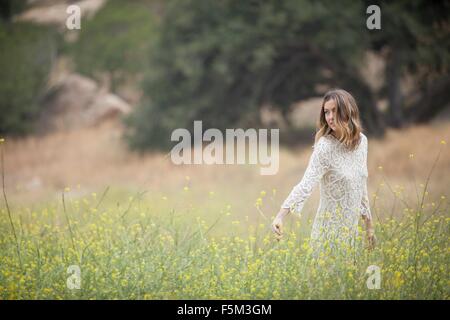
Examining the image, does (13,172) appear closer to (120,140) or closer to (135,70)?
(120,140)

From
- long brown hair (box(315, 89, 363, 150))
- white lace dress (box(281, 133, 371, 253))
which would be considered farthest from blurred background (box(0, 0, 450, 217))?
long brown hair (box(315, 89, 363, 150))

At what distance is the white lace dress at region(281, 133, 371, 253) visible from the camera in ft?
16.8

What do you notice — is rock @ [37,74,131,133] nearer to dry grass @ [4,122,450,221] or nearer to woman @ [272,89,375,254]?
dry grass @ [4,122,450,221]

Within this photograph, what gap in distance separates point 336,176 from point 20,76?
23033mm

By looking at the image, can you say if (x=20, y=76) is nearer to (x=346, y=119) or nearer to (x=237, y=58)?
(x=237, y=58)

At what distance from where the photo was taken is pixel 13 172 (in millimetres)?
20297

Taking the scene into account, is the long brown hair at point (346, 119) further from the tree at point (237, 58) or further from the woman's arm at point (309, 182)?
the tree at point (237, 58)

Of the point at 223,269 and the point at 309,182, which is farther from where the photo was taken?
the point at 223,269

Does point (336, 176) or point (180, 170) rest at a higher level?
point (180, 170)

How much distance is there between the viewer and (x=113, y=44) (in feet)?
98.0

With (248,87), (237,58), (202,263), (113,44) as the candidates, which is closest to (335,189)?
(202,263)

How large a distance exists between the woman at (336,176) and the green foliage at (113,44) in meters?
24.7

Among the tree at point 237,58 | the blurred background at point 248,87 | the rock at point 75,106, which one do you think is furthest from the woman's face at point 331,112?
the rock at point 75,106
